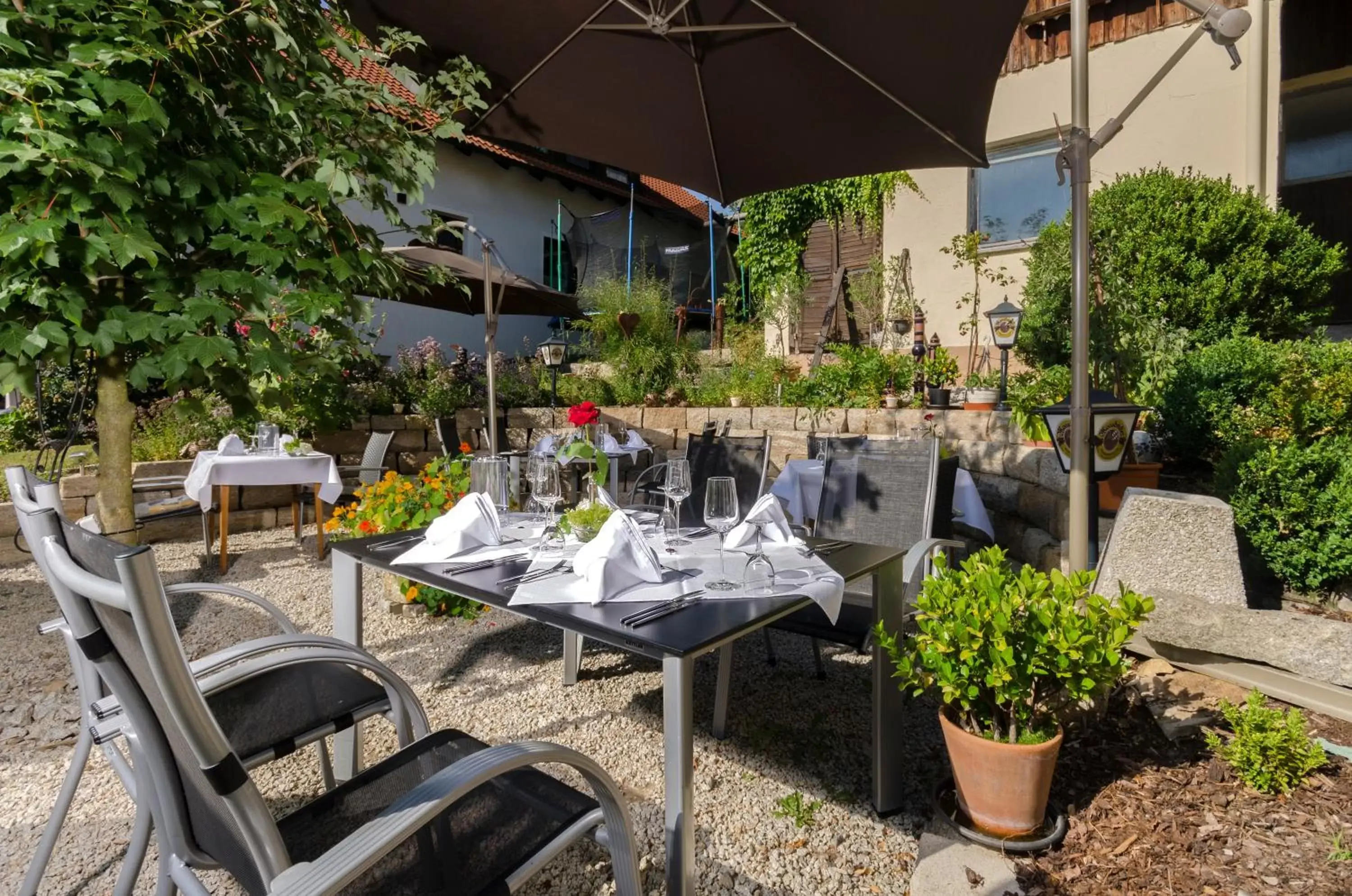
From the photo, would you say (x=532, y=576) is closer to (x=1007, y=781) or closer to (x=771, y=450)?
(x=1007, y=781)

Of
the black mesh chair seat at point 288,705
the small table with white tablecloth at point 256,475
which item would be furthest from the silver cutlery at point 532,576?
the small table with white tablecloth at point 256,475

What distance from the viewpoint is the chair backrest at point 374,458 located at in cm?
545

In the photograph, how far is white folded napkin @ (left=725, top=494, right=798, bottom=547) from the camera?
5.99 ft

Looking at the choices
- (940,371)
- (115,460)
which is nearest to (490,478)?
(115,460)

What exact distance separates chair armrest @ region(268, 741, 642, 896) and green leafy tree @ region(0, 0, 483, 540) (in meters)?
1.05

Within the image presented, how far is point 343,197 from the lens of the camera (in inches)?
72.7

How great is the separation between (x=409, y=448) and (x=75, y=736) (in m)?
5.11

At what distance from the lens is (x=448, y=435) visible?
5.75 m

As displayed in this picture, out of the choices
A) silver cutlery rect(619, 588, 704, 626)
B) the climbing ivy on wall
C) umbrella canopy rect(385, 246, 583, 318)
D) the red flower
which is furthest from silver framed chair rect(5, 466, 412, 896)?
the climbing ivy on wall

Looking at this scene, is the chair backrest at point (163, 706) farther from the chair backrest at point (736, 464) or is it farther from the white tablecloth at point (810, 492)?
the white tablecloth at point (810, 492)

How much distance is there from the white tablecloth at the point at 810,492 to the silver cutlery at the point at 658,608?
7.14 feet

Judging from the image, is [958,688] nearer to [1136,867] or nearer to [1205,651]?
[1136,867]

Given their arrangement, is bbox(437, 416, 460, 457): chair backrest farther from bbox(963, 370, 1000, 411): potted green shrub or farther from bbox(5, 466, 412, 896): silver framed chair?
bbox(963, 370, 1000, 411): potted green shrub

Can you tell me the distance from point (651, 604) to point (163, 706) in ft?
2.87
